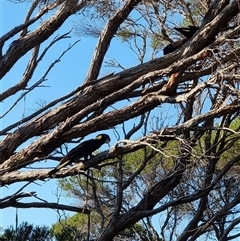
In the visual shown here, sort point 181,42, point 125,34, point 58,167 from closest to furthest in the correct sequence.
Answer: point 58,167, point 181,42, point 125,34

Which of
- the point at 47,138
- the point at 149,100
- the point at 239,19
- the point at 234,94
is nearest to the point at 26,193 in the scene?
the point at 47,138

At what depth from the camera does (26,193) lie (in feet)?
10.4

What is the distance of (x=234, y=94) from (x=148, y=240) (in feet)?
8.04

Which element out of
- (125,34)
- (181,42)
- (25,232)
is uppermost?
(125,34)

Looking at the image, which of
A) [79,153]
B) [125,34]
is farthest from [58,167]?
[125,34]

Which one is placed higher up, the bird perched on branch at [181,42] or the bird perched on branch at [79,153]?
the bird perched on branch at [181,42]

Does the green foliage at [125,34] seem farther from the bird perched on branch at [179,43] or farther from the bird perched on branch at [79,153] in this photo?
the bird perched on branch at [79,153]

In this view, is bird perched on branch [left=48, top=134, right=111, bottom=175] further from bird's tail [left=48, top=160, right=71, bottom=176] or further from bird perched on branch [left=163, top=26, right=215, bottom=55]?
bird perched on branch [left=163, top=26, right=215, bottom=55]

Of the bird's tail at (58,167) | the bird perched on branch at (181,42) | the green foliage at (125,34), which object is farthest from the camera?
the green foliage at (125,34)

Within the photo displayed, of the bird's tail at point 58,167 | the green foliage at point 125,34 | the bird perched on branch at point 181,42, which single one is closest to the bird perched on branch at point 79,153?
the bird's tail at point 58,167

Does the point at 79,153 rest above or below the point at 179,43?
below

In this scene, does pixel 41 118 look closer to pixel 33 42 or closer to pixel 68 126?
pixel 68 126

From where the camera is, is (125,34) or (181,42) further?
(125,34)

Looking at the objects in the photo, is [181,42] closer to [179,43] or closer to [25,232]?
[179,43]
